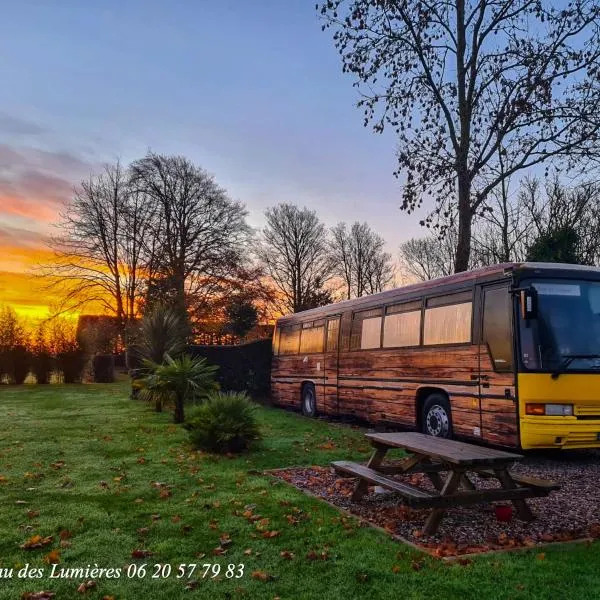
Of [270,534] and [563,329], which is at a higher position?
[563,329]

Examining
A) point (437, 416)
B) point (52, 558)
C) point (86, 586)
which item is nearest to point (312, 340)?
point (437, 416)

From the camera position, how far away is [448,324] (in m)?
10.9

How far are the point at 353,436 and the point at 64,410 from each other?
923 cm

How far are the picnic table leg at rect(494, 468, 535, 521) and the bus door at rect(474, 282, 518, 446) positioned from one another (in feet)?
10.2

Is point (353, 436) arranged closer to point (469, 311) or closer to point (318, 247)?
point (469, 311)

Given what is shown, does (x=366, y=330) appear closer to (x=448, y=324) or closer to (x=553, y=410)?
(x=448, y=324)

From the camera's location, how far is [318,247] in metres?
48.8

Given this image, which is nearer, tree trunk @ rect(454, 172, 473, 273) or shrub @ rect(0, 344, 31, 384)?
tree trunk @ rect(454, 172, 473, 273)

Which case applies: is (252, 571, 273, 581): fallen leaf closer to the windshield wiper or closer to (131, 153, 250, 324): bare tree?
the windshield wiper

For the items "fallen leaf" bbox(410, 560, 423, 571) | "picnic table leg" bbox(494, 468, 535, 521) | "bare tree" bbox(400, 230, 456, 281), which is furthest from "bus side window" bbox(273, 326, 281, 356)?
"bare tree" bbox(400, 230, 456, 281)

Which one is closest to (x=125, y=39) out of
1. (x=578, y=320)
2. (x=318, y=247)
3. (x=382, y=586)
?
(x=578, y=320)

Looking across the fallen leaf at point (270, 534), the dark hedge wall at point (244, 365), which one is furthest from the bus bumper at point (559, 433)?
the dark hedge wall at point (244, 365)

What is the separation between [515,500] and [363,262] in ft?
146

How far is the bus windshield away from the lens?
28.8 feet
